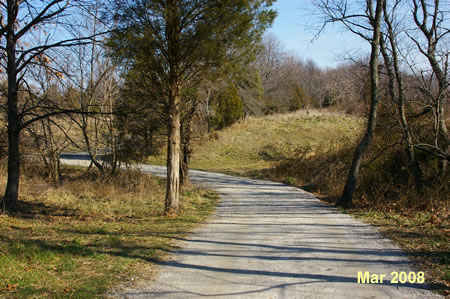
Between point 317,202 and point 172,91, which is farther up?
point 172,91

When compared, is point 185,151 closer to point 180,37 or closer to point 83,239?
point 180,37

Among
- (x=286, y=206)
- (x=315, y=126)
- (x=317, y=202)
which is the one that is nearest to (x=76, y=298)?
(x=286, y=206)

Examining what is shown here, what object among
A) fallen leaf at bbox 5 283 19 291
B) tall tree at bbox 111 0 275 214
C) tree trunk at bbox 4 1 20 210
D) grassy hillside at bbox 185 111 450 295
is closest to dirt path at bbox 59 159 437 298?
grassy hillside at bbox 185 111 450 295

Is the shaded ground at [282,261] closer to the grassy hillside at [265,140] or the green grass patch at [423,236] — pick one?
the green grass patch at [423,236]

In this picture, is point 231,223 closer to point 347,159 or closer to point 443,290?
point 443,290

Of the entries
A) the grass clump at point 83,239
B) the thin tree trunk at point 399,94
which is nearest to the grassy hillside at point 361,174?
the thin tree trunk at point 399,94

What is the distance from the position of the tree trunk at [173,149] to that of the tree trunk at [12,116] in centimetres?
412

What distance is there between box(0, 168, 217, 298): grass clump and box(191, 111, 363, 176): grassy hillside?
14.6 meters

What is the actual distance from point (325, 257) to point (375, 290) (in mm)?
1547

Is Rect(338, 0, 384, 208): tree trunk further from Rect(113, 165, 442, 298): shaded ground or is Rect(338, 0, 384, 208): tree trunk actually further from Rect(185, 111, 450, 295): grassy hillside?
Rect(113, 165, 442, 298): shaded ground

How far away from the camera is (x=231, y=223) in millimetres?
10297

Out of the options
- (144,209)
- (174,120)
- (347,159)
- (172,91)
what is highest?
(172,91)

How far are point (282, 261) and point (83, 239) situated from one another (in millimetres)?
3985

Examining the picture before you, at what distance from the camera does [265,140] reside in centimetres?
3841
